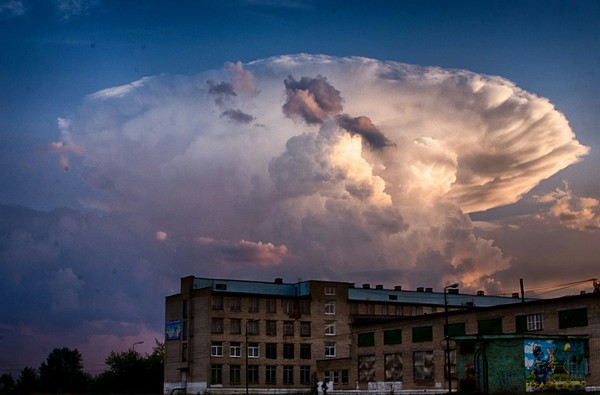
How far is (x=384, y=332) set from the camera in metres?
89.2

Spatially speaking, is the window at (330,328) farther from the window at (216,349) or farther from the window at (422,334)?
the window at (422,334)

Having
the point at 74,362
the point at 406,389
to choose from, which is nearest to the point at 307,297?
the point at 406,389

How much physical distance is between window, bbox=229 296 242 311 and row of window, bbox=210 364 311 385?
7.64m

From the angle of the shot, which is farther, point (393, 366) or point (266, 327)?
point (266, 327)

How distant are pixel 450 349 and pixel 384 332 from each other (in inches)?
475

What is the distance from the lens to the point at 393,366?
283 ft

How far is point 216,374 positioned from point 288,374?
34.7 ft

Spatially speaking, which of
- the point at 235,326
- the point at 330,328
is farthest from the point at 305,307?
the point at 235,326

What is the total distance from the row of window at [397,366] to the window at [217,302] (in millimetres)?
21155

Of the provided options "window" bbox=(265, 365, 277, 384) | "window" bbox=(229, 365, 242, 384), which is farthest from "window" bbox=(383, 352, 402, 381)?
"window" bbox=(229, 365, 242, 384)

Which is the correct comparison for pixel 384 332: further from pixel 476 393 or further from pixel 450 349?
pixel 476 393

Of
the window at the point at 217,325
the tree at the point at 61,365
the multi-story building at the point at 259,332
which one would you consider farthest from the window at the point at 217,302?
the tree at the point at 61,365

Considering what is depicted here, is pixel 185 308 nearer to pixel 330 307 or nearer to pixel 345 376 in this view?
pixel 330 307

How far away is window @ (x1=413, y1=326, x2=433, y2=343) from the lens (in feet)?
270
